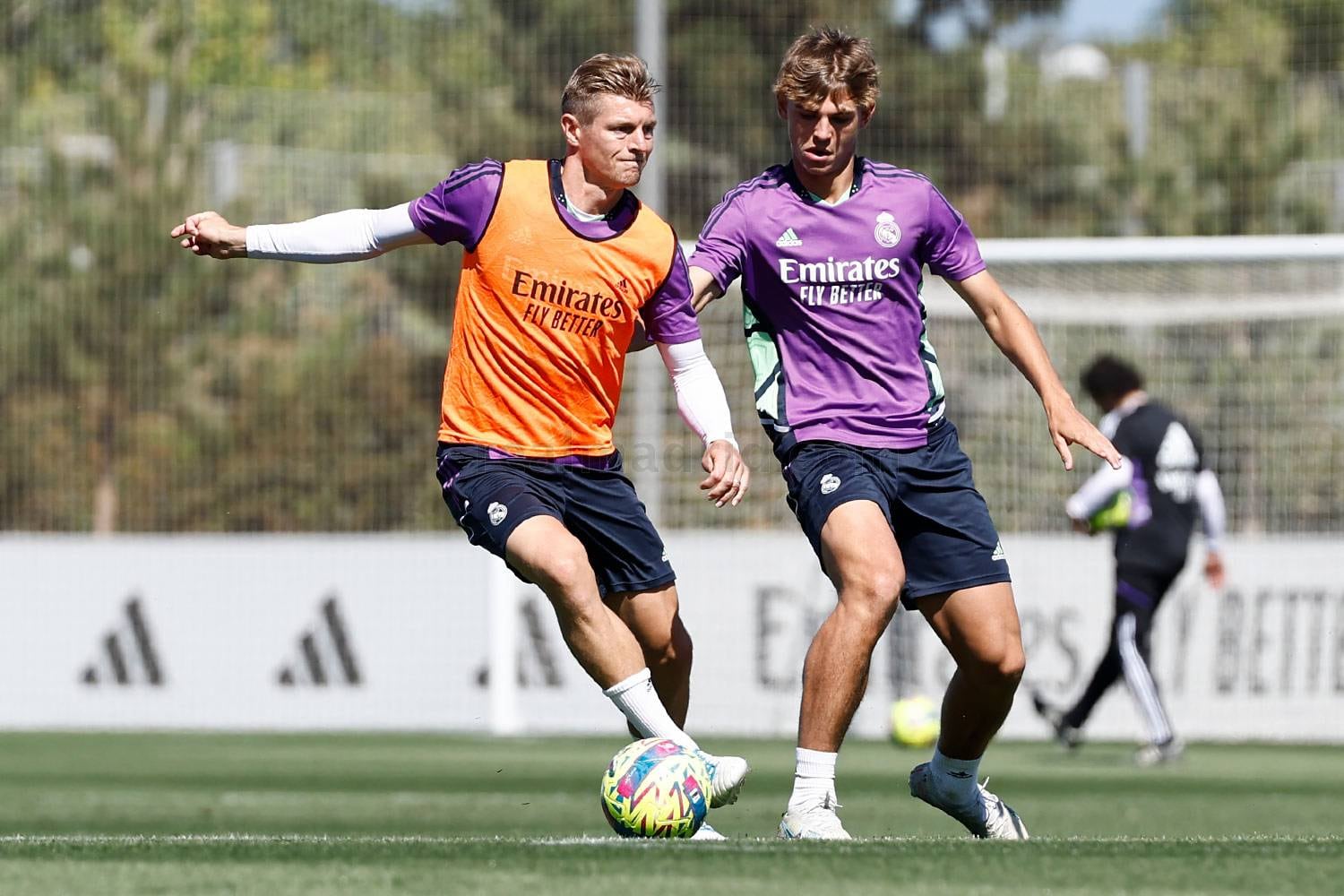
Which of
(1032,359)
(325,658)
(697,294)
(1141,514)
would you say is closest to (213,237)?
(697,294)

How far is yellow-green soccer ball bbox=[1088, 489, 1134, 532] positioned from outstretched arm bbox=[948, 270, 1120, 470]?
215 inches

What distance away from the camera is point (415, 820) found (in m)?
8.60

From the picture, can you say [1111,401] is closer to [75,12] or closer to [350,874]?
[350,874]

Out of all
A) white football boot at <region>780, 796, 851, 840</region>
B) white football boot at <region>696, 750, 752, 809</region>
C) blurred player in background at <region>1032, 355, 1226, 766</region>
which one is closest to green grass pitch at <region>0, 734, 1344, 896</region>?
white football boot at <region>780, 796, 851, 840</region>

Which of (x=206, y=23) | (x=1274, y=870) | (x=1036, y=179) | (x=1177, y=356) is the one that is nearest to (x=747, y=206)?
(x=1274, y=870)

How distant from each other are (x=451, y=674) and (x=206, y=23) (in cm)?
2835

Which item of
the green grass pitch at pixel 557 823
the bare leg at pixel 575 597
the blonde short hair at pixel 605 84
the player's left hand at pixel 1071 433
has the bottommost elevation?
the green grass pitch at pixel 557 823

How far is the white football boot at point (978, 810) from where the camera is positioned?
22.4 feet

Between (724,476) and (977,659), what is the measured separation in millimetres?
1080

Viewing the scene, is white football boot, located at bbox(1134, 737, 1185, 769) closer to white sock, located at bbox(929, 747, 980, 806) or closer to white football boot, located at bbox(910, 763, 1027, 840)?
white football boot, located at bbox(910, 763, 1027, 840)

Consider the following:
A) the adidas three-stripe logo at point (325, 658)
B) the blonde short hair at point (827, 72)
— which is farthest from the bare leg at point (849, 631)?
the adidas three-stripe logo at point (325, 658)

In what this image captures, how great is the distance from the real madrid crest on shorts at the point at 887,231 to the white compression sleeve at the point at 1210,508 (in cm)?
673

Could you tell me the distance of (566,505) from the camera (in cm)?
647

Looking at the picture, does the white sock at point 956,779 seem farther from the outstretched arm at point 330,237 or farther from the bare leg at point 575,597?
the outstretched arm at point 330,237
